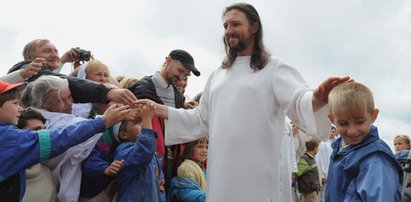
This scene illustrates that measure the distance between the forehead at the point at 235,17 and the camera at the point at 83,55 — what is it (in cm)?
268

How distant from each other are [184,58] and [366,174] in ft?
9.73

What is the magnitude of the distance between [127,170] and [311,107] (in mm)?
1627

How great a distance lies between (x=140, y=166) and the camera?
3.76 meters

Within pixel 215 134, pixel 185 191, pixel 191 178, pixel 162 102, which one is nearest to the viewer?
pixel 215 134

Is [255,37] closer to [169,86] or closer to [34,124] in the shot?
[169,86]

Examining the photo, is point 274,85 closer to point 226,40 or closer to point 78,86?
point 226,40

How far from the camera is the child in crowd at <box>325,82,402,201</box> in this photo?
2587 millimetres

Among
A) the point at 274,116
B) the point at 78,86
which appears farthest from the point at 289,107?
the point at 78,86

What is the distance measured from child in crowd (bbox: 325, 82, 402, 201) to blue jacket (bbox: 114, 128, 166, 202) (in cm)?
152

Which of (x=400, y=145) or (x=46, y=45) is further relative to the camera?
(x=400, y=145)

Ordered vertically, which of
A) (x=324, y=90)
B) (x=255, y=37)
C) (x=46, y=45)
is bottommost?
(x=324, y=90)

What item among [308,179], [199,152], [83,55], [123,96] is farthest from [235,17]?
[308,179]

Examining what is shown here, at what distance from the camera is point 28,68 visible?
412 cm

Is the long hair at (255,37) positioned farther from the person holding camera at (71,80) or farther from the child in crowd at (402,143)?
the child in crowd at (402,143)
